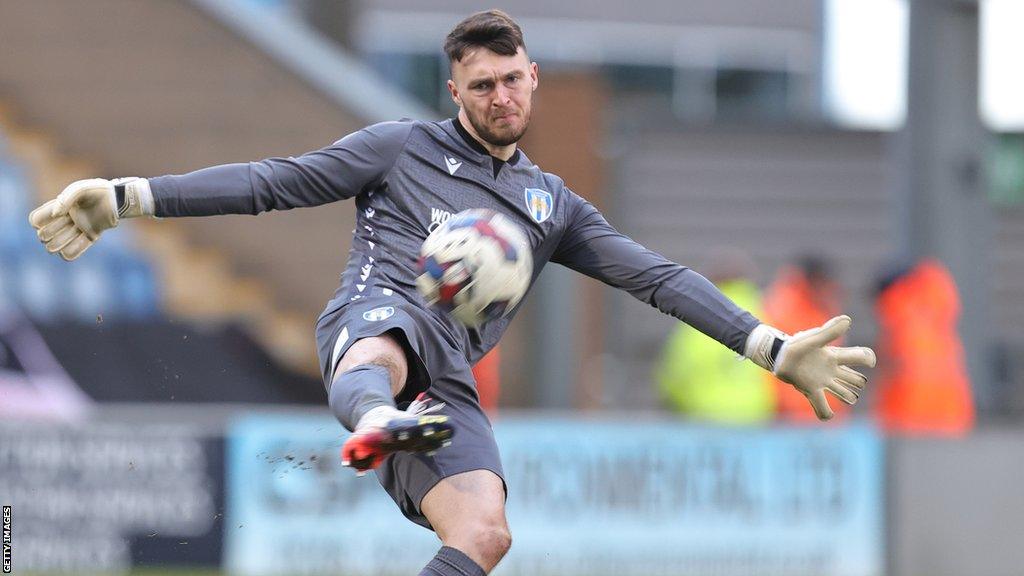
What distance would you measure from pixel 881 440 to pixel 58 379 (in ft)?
19.3

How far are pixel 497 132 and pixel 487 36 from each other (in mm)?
333

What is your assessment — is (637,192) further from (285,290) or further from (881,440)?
(881,440)

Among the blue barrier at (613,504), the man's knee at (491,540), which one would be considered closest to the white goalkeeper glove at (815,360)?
the man's knee at (491,540)

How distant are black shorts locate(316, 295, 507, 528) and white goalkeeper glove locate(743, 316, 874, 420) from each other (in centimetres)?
101

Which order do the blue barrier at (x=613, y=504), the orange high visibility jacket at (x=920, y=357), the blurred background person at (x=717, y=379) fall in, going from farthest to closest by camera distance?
the blurred background person at (x=717, y=379), the orange high visibility jacket at (x=920, y=357), the blue barrier at (x=613, y=504)

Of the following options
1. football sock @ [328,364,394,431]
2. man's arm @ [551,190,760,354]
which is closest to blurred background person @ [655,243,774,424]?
man's arm @ [551,190,760,354]

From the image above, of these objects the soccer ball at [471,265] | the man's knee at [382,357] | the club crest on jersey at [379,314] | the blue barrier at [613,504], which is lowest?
the blue barrier at [613,504]

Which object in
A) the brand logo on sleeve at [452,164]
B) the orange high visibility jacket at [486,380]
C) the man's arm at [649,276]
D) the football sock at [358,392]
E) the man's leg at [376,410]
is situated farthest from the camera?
the orange high visibility jacket at [486,380]

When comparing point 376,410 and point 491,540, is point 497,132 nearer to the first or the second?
point 376,410

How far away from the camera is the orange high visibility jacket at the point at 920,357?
12398 mm

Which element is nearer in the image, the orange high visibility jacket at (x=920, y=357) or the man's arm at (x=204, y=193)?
the man's arm at (x=204, y=193)

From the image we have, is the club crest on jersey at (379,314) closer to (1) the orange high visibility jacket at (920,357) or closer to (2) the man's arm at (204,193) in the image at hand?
(2) the man's arm at (204,193)

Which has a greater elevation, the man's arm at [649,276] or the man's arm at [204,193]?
the man's arm at [204,193]

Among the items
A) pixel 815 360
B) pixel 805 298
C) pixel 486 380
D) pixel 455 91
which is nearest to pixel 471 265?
pixel 455 91
